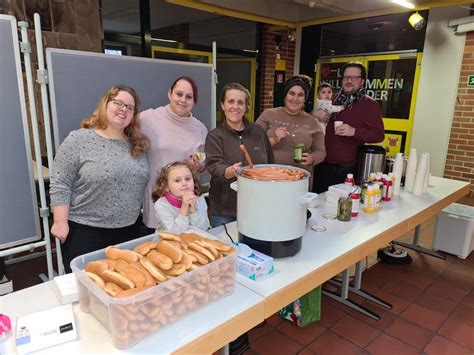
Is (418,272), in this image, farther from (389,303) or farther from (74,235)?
(74,235)

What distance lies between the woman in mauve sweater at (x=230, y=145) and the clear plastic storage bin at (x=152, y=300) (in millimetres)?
762

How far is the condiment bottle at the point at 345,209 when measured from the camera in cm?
179

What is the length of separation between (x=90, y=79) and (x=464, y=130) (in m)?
4.68

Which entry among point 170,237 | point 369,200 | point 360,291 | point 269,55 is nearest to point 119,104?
point 170,237

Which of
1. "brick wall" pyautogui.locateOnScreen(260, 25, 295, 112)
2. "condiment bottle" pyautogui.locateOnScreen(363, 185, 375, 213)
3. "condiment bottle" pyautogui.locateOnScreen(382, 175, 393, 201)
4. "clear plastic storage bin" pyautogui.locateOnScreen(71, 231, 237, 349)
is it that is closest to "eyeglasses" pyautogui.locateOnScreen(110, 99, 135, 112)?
"clear plastic storage bin" pyautogui.locateOnScreen(71, 231, 237, 349)

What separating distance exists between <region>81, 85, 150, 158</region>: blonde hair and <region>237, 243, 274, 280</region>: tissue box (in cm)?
73

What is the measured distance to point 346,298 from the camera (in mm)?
2469

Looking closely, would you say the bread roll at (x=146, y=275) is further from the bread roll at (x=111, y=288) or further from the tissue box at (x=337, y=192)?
the tissue box at (x=337, y=192)

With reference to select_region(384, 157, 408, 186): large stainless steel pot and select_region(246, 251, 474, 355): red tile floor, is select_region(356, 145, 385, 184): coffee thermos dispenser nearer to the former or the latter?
select_region(384, 157, 408, 186): large stainless steel pot

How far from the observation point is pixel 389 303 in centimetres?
247

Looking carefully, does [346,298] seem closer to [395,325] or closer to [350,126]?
[395,325]

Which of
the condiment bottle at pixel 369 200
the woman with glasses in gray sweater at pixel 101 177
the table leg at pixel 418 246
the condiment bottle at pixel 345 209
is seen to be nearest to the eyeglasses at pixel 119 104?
the woman with glasses in gray sweater at pixel 101 177

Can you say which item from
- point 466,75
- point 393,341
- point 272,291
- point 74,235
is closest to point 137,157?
point 74,235

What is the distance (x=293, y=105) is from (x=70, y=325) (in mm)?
1763
